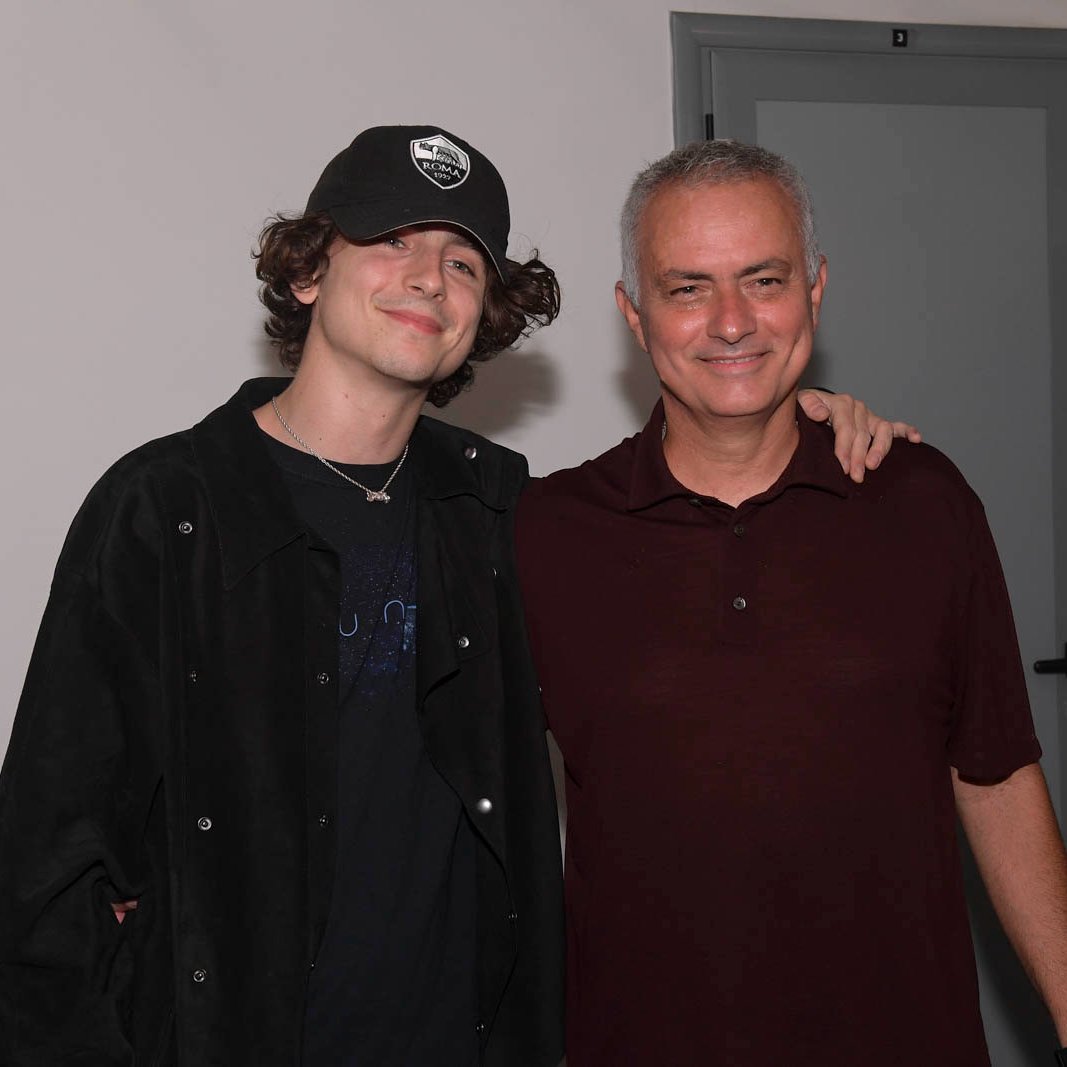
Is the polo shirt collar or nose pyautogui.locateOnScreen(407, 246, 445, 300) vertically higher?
nose pyautogui.locateOnScreen(407, 246, 445, 300)

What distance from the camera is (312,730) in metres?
1.77

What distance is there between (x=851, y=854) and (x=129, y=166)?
2042 millimetres

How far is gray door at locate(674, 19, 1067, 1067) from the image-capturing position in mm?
3061

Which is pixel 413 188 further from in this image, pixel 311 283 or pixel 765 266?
pixel 765 266

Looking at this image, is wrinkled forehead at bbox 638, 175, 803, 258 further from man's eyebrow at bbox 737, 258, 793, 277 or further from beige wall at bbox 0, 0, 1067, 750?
beige wall at bbox 0, 0, 1067, 750

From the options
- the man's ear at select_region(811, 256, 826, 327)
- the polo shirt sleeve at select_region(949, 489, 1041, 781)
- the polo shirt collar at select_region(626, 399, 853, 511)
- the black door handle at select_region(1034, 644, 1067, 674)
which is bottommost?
the black door handle at select_region(1034, 644, 1067, 674)

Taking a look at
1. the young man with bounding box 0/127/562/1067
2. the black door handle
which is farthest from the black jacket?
the black door handle

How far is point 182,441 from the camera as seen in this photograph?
1864 mm

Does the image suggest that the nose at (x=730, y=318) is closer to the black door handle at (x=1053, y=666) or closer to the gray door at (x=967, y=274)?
the gray door at (x=967, y=274)

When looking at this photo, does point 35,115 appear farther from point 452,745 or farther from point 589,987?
point 589,987

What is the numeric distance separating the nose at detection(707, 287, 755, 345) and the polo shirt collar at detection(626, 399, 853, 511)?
217 millimetres

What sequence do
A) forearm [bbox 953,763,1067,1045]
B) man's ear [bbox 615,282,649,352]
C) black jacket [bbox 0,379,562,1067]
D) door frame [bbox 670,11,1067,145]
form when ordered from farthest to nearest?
1. door frame [bbox 670,11,1067,145]
2. man's ear [bbox 615,282,649,352]
3. forearm [bbox 953,763,1067,1045]
4. black jacket [bbox 0,379,562,1067]

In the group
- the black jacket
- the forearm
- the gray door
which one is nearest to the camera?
the black jacket

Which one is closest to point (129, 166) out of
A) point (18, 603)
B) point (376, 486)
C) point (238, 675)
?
point (18, 603)
